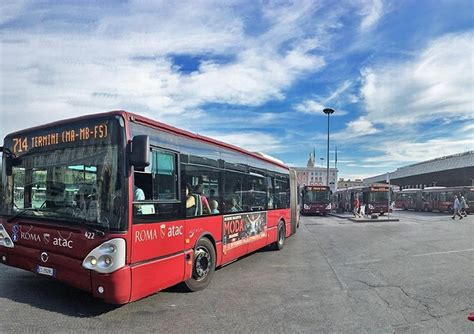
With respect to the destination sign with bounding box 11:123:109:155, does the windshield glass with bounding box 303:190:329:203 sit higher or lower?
lower

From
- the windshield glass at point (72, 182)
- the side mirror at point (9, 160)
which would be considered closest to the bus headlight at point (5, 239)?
the windshield glass at point (72, 182)

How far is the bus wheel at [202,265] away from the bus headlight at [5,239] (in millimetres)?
2825

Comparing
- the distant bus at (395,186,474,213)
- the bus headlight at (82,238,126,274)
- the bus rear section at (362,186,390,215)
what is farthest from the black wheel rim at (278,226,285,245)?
the distant bus at (395,186,474,213)

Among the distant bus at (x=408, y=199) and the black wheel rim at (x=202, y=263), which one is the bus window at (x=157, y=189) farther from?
the distant bus at (x=408, y=199)

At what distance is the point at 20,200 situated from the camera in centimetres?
590

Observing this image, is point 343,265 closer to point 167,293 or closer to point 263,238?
point 263,238

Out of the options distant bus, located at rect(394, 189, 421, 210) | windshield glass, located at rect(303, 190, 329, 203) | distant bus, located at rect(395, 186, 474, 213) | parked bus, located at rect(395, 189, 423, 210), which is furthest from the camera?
distant bus, located at rect(394, 189, 421, 210)

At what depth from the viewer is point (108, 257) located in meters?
4.60

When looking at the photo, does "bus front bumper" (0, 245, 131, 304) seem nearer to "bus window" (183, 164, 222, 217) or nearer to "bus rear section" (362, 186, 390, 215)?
"bus window" (183, 164, 222, 217)

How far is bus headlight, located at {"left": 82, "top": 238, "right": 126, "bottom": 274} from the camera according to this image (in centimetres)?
457

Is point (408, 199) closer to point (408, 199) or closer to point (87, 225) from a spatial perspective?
point (408, 199)

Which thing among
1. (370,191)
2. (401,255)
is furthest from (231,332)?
(370,191)

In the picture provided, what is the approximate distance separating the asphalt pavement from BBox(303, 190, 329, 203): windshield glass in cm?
2306

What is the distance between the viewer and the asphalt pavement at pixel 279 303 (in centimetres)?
477
